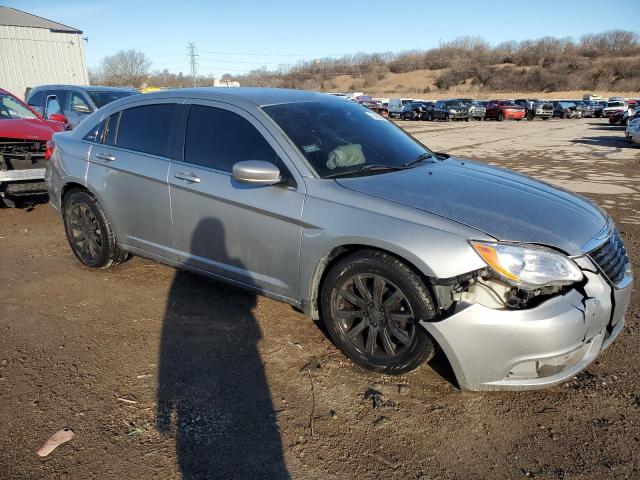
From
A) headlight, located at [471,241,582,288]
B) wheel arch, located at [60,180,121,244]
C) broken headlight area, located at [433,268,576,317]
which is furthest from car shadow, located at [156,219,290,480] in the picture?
headlight, located at [471,241,582,288]

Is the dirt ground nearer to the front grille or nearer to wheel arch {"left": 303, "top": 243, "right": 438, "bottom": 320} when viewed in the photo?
wheel arch {"left": 303, "top": 243, "right": 438, "bottom": 320}

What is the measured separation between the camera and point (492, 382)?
258cm

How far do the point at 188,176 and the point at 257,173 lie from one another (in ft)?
2.73

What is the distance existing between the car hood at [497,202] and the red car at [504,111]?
37062 millimetres

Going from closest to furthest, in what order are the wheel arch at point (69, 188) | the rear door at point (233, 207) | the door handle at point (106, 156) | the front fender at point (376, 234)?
the front fender at point (376, 234), the rear door at point (233, 207), the door handle at point (106, 156), the wheel arch at point (69, 188)

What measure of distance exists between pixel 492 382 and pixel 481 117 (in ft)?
125

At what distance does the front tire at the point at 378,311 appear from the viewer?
8.86 feet

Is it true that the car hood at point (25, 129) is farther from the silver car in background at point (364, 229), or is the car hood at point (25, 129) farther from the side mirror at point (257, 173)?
the side mirror at point (257, 173)

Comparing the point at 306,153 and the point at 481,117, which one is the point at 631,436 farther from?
the point at 481,117

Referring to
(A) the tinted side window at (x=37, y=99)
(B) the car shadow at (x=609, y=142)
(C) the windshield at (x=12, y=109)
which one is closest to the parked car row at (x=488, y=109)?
(B) the car shadow at (x=609, y=142)

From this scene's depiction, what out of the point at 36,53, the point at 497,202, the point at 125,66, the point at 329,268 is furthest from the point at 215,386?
the point at 125,66

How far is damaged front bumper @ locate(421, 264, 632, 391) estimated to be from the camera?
2.43 m

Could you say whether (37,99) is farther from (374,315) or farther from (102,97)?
(374,315)

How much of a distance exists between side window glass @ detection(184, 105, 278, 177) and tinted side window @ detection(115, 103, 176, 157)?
0.27 m
